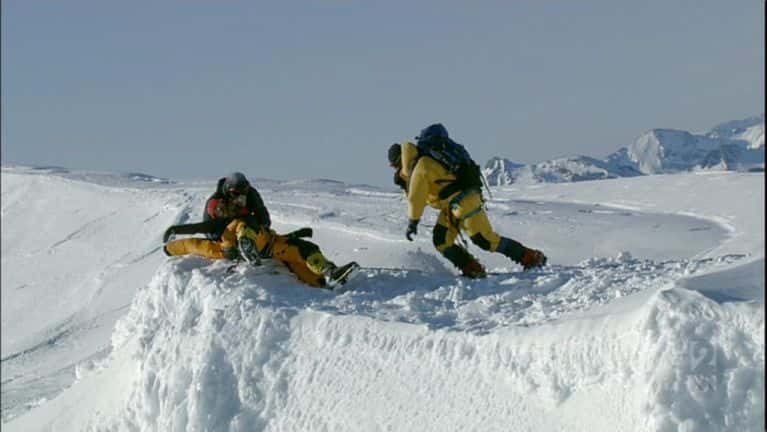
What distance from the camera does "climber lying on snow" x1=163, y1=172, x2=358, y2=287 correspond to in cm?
1023

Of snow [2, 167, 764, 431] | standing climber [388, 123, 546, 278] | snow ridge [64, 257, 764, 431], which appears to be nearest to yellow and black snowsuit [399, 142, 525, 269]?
standing climber [388, 123, 546, 278]

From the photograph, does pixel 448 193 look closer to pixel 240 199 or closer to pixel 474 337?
pixel 240 199

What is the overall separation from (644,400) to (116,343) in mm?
7030

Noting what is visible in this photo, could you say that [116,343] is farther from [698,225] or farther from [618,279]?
[698,225]

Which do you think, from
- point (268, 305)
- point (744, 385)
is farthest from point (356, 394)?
point (744, 385)

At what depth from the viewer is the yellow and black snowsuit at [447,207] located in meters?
10.3


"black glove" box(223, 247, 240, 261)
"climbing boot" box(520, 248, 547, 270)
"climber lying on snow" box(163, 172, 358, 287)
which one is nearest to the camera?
"climber lying on snow" box(163, 172, 358, 287)

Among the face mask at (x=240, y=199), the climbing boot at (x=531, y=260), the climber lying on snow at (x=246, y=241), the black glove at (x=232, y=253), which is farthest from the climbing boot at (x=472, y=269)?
the face mask at (x=240, y=199)

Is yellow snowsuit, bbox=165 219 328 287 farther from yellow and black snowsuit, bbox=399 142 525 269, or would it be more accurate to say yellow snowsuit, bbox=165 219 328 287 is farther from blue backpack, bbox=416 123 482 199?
blue backpack, bbox=416 123 482 199

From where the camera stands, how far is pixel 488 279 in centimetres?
950

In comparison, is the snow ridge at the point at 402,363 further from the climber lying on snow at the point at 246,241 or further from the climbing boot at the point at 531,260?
the climbing boot at the point at 531,260

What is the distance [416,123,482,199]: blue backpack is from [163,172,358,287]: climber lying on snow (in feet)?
4.65

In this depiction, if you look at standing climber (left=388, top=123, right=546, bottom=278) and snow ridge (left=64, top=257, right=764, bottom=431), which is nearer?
snow ridge (left=64, top=257, right=764, bottom=431)

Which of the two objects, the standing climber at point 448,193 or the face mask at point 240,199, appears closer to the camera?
the standing climber at point 448,193
